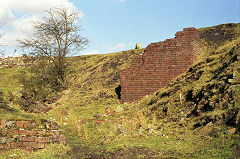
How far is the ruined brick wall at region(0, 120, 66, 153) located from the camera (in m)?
6.08

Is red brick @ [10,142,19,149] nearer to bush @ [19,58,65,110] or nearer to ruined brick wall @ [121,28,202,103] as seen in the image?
ruined brick wall @ [121,28,202,103]

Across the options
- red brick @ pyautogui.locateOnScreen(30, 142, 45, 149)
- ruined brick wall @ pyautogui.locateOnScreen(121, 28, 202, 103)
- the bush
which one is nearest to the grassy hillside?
red brick @ pyautogui.locateOnScreen(30, 142, 45, 149)

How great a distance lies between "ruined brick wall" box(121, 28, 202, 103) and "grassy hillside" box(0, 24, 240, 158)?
2.14ft

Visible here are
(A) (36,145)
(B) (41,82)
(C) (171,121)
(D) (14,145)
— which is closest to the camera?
(D) (14,145)

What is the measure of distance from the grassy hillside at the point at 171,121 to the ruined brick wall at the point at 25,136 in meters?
0.24

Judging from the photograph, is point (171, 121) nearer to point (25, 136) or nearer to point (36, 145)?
point (36, 145)

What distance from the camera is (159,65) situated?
13266 mm

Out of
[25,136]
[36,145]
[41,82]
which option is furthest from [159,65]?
[41,82]

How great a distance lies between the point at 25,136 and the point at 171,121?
16.7ft

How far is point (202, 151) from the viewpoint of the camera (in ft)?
18.4

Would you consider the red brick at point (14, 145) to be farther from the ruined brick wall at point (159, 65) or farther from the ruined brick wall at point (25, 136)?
the ruined brick wall at point (159, 65)

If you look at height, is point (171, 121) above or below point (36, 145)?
above

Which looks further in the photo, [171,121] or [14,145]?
[171,121]

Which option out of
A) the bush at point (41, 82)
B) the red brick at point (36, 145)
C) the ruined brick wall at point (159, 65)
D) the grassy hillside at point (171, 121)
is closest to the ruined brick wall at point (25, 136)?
the red brick at point (36, 145)
